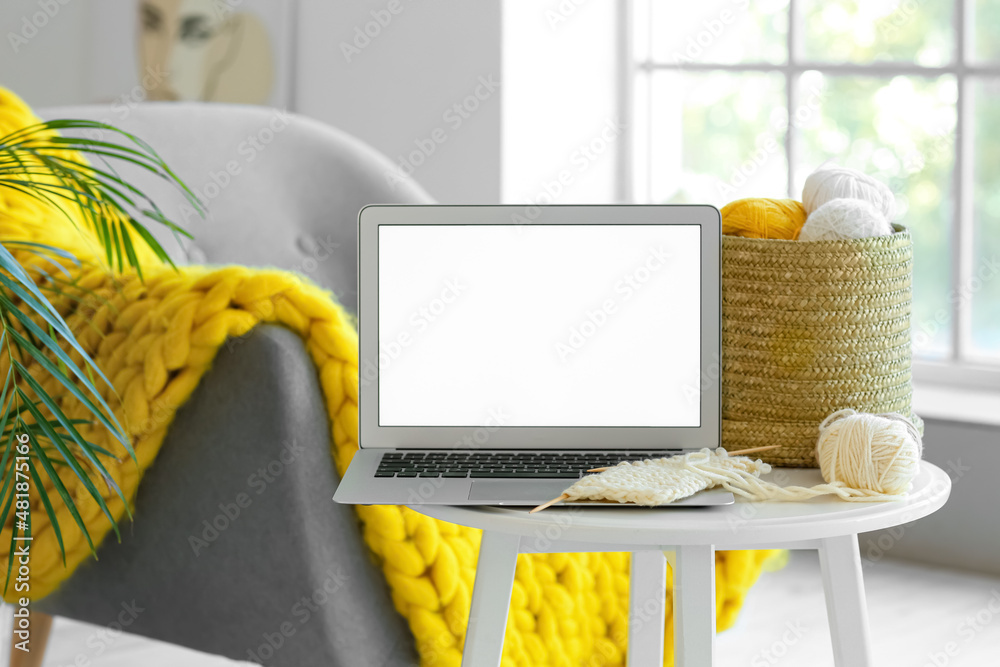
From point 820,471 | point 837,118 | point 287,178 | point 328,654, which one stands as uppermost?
point 837,118

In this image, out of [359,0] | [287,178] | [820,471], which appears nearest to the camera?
[820,471]

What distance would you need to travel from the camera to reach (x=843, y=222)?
85cm

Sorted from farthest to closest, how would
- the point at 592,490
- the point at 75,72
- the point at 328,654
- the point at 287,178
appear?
the point at 75,72
the point at 287,178
the point at 328,654
the point at 592,490

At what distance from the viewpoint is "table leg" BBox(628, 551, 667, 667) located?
105 centimetres

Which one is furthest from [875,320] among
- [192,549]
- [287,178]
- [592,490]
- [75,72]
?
[75,72]

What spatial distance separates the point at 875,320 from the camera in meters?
0.85

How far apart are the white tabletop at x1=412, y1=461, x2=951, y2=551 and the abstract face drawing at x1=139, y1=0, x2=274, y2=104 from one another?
200 cm

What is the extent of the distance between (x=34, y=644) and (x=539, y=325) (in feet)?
2.79

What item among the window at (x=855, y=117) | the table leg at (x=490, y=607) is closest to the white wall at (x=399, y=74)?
the window at (x=855, y=117)

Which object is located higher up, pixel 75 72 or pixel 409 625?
pixel 75 72

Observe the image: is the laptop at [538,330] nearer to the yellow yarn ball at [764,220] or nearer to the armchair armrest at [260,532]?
the yellow yarn ball at [764,220]

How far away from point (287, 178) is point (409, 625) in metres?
1.01

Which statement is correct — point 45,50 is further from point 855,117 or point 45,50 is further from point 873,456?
point 873,456

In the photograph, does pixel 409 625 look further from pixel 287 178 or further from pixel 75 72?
pixel 75 72
